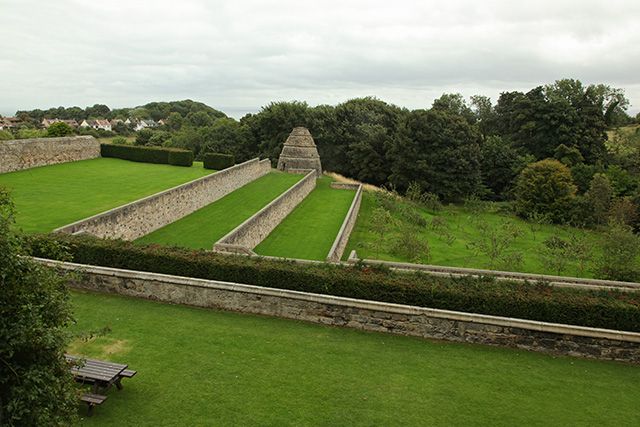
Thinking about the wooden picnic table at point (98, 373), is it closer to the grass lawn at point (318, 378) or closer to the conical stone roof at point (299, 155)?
the grass lawn at point (318, 378)

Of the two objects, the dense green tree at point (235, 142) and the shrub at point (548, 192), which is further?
the dense green tree at point (235, 142)

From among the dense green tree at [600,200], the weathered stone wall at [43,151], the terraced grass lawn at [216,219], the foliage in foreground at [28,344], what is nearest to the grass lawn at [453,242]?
the dense green tree at [600,200]

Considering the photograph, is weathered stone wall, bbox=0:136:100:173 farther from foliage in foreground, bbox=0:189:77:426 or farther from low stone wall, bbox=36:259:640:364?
foliage in foreground, bbox=0:189:77:426

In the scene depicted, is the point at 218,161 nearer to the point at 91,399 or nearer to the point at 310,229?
the point at 310,229

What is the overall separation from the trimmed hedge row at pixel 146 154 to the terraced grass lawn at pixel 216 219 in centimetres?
561

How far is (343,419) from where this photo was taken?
Result: 7395 mm

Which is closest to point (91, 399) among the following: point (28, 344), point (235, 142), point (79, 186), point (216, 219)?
point (28, 344)

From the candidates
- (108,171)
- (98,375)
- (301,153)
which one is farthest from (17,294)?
(301,153)

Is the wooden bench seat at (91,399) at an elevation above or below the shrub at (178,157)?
below

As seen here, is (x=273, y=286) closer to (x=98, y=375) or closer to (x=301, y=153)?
(x=98, y=375)

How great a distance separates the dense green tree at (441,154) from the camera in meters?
43.4

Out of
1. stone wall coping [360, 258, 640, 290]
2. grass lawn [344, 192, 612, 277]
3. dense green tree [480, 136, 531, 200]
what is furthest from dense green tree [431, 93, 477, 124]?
stone wall coping [360, 258, 640, 290]

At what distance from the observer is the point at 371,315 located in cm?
1081

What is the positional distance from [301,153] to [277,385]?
36.2 meters
